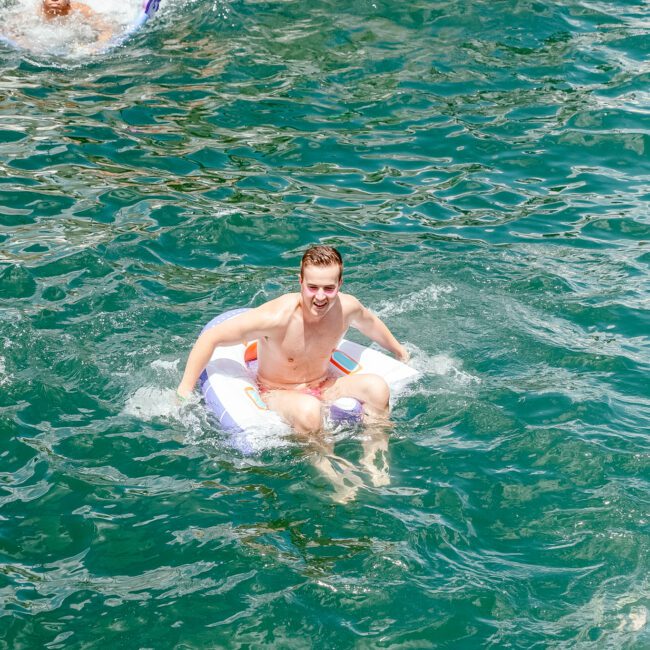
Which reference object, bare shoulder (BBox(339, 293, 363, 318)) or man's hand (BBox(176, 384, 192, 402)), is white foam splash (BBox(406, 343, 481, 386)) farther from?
man's hand (BBox(176, 384, 192, 402))

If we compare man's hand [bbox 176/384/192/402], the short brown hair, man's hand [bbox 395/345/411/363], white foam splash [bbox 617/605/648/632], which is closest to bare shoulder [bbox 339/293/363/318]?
man's hand [bbox 395/345/411/363]

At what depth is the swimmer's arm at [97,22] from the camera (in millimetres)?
12523

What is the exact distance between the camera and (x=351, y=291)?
8281 mm

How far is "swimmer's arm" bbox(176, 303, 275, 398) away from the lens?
6422 millimetres

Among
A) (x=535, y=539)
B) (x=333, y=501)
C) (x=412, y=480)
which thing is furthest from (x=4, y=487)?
(x=535, y=539)

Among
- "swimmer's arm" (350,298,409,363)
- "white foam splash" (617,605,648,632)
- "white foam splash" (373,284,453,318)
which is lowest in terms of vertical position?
"white foam splash" (617,605,648,632)

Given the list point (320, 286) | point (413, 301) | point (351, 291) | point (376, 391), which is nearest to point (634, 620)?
point (376, 391)

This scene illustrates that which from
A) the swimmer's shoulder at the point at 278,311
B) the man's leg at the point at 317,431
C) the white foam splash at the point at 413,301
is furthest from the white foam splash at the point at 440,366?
the swimmer's shoulder at the point at 278,311

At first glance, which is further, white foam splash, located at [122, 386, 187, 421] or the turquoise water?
white foam splash, located at [122, 386, 187, 421]

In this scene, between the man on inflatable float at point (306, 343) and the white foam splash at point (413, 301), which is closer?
the man on inflatable float at point (306, 343)

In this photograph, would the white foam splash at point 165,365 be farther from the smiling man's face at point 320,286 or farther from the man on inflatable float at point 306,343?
the smiling man's face at point 320,286

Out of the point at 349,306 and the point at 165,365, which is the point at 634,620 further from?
the point at 165,365

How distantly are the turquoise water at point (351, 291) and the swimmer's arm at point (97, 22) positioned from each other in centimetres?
36

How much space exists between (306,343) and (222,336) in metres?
0.59
